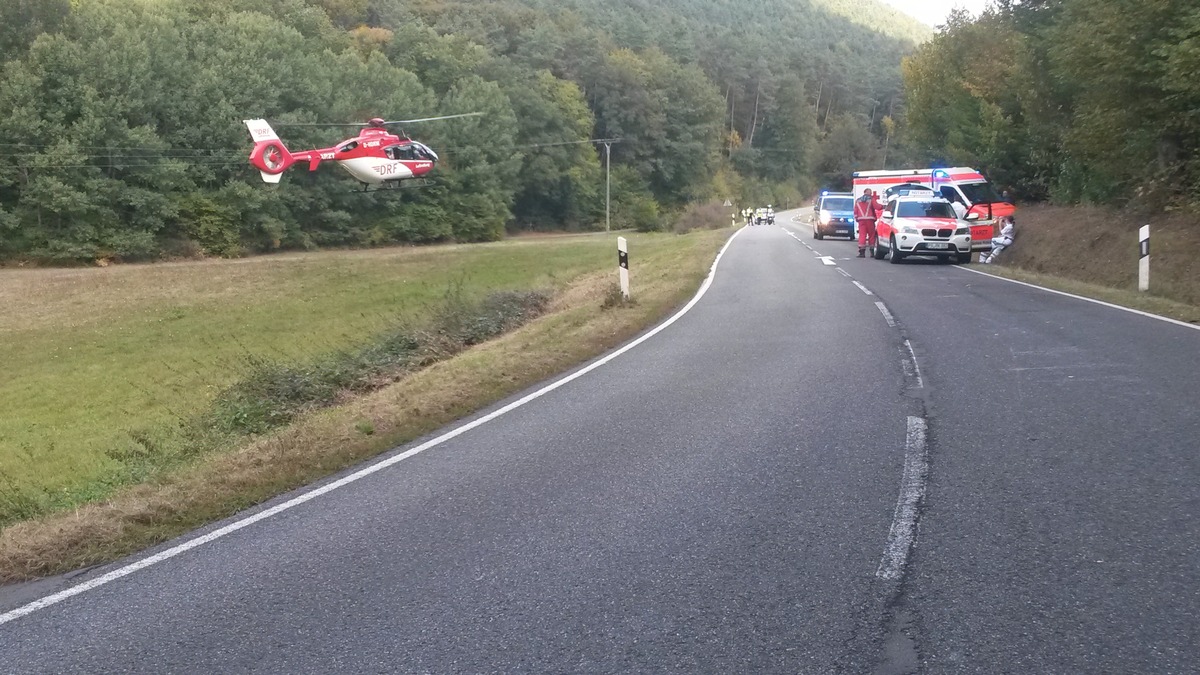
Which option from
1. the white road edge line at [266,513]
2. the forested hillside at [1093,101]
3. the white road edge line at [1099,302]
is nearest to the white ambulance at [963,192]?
the forested hillside at [1093,101]

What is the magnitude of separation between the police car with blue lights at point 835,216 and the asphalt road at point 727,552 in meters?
36.2

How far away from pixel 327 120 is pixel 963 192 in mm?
35446

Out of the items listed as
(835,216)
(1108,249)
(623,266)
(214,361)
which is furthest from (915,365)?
(835,216)

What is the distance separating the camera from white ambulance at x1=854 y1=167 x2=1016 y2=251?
29547 millimetres

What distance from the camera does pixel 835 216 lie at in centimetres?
4609

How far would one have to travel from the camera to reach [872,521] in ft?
19.9

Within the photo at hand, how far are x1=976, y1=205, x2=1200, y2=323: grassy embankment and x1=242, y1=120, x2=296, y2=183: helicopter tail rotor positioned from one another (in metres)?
22.8

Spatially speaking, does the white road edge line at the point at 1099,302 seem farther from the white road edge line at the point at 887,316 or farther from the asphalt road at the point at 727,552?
the asphalt road at the point at 727,552

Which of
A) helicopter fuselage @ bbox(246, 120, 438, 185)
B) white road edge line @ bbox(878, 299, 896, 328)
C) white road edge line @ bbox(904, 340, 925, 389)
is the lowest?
white road edge line @ bbox(904, 340, 925, 389)

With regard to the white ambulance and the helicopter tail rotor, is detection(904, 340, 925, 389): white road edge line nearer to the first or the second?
the white ambulance

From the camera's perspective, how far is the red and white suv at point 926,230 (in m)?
27.8

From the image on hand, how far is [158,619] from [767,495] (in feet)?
12.2

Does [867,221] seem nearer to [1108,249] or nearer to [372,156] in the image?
[1108,249]

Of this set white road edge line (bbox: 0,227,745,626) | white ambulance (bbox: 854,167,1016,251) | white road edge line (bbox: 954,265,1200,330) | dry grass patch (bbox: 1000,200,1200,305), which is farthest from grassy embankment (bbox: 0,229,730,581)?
dry grass patch (bbox: 1000,200,1200,305)
